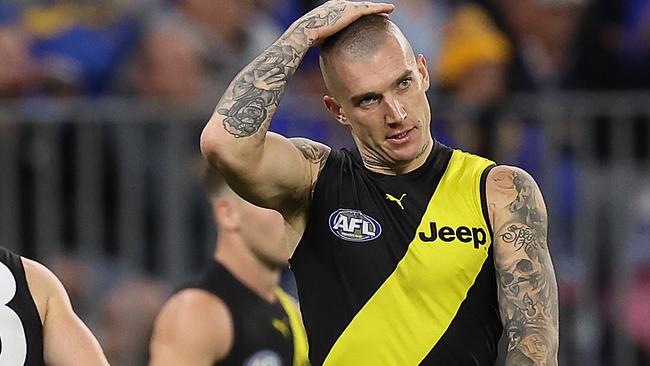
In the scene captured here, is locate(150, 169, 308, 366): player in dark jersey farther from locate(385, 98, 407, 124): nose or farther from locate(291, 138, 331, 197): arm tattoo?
locate(385, 98, 407, 124): nose

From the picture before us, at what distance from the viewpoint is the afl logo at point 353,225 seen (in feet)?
17.2

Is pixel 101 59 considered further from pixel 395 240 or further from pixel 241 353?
pixel 395 240

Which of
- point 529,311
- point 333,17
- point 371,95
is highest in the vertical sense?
point 333,17

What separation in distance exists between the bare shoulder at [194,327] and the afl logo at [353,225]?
183cm

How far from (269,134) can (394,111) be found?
18.6 inches

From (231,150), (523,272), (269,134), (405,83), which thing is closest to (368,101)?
(405,83)

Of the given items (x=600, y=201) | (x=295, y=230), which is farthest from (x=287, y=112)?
(x=295, y=230)

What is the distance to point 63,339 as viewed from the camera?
17.5 ft

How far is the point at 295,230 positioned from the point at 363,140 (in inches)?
16.1

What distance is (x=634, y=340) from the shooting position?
373 inches

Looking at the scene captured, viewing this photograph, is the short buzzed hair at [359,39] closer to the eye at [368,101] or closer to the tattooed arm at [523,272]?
the eye at [368,101]

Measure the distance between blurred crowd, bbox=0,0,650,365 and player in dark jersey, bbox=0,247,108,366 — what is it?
12.5 ft

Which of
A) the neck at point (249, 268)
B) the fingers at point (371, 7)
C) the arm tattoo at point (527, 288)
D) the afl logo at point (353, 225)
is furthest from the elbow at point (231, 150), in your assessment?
the neck at point (249, 268)

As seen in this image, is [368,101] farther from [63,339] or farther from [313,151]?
[63,339]
